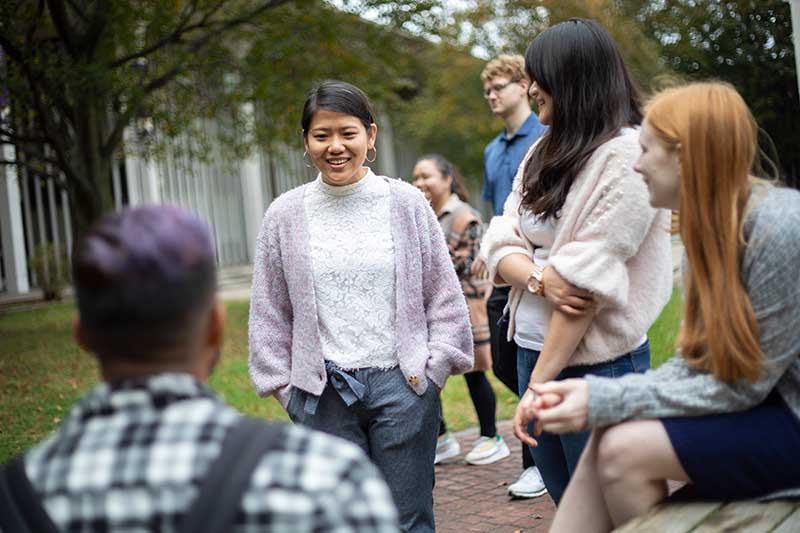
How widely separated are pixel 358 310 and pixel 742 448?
1.51 meters

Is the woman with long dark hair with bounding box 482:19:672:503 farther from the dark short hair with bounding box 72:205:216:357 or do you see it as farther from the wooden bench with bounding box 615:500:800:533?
the dark short hair with bounding box 72:205:216:357

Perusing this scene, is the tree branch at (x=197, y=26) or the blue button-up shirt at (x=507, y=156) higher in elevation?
the tree branch at (x=197, y=26)

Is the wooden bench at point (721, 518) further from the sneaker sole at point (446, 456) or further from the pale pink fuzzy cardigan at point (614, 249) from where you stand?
the sneaker sole at point (446, 456)

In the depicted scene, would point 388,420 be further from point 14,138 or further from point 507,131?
point 14,138

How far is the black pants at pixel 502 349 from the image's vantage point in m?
4.58

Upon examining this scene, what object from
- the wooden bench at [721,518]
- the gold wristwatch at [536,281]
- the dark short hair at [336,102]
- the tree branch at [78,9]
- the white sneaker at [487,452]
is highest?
the tree branch at [78,9]

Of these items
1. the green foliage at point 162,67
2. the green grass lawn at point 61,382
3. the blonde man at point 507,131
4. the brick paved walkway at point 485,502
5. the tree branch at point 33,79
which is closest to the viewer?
the brick paved walkway at point 485,502

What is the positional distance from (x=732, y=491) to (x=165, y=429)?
1.62 m

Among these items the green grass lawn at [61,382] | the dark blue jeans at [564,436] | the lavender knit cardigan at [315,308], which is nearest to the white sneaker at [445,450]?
the green grass lawn at [61,382]

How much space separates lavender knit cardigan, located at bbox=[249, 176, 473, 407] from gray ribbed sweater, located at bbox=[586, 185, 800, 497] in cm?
106

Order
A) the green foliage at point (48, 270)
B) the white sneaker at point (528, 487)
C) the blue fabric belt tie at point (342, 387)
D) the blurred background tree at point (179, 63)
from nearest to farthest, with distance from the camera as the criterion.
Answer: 1. the blue fabric belt tie at point (342, 387)
2. the white sneaker at point (528, 487)
3. the blurred background tree at point (179, 63)
4. the green foliage at point (48, 270)

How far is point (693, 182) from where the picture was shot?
8.29 ft

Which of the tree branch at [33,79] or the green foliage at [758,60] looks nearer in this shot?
the green foliage at [758,60]

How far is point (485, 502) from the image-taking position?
550 centimetres
